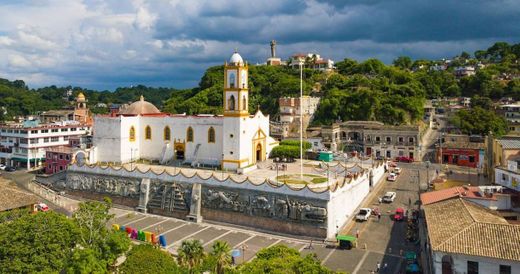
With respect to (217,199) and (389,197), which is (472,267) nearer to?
(389,197)

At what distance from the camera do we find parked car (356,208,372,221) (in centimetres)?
3025

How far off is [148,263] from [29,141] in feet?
140

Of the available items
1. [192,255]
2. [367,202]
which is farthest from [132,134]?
[192,255]

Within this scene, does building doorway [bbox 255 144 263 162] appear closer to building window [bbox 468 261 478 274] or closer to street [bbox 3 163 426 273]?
street [bbox 3 163 426 273]

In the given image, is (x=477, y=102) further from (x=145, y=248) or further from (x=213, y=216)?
(x=145, y=248)

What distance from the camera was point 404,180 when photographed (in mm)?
40906

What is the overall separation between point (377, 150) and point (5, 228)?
141 feet

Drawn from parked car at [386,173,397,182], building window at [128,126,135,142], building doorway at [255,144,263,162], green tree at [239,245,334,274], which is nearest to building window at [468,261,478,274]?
green tree at [239,245,334,274]

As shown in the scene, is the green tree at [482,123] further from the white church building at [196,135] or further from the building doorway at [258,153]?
the building doorway at [258,153]

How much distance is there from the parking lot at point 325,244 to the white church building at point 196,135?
8.08 metres

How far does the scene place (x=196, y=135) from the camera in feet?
133

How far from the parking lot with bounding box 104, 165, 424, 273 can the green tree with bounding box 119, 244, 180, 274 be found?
6.50m

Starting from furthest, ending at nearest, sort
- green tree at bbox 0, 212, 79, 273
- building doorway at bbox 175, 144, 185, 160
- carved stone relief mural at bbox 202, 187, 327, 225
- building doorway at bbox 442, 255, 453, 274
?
building doorway at bbox 175, 144, 185, 160 < carved stone relief mural at bbox 202, 187, 327, 225 < building doorway at bbox 442, 255, 453, 274 < green tree at bbox 0, 212, 79, 273

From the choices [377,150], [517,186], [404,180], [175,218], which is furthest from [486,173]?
[175,218]
